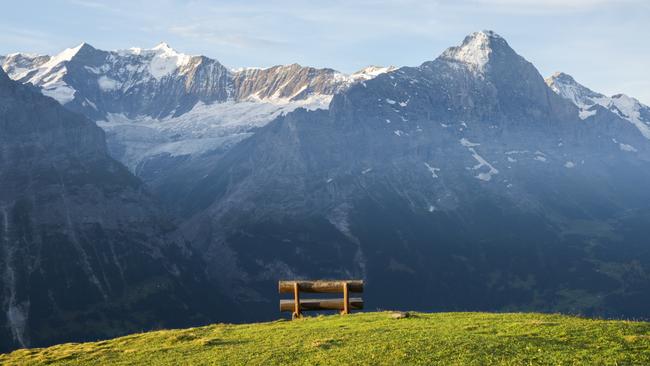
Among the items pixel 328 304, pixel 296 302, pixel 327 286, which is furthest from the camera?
pixel 296 302

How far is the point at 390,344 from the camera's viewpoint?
35.1 meters

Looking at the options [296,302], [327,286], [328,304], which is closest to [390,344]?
[327,286]

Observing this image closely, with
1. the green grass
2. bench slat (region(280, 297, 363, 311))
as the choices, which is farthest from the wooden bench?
the green grass

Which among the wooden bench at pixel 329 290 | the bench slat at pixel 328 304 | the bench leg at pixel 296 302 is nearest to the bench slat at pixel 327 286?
the wooden bench at pixel 329 290

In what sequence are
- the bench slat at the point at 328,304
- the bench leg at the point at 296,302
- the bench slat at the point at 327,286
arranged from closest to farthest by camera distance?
the bench slat at the point at 327,286
the bench leg at the point at 296,302
the bench slat at the point at 328,304

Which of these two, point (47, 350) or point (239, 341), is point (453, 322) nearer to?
point (239, 341)

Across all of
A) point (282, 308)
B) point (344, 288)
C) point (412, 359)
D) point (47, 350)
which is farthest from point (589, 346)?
point (47, 350)

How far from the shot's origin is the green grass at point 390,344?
106 feet

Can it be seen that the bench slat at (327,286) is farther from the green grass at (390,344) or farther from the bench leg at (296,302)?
the green grass at (390,344)

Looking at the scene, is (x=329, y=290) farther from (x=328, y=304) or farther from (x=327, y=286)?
(x=328, y=304)

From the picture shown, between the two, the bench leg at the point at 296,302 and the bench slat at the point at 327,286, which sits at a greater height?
the bench slat at the point at 327,286

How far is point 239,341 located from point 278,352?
531 centimetres

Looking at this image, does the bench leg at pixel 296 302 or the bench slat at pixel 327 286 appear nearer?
the bench slat at pixel 327 286

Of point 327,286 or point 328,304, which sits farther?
point 328,304
